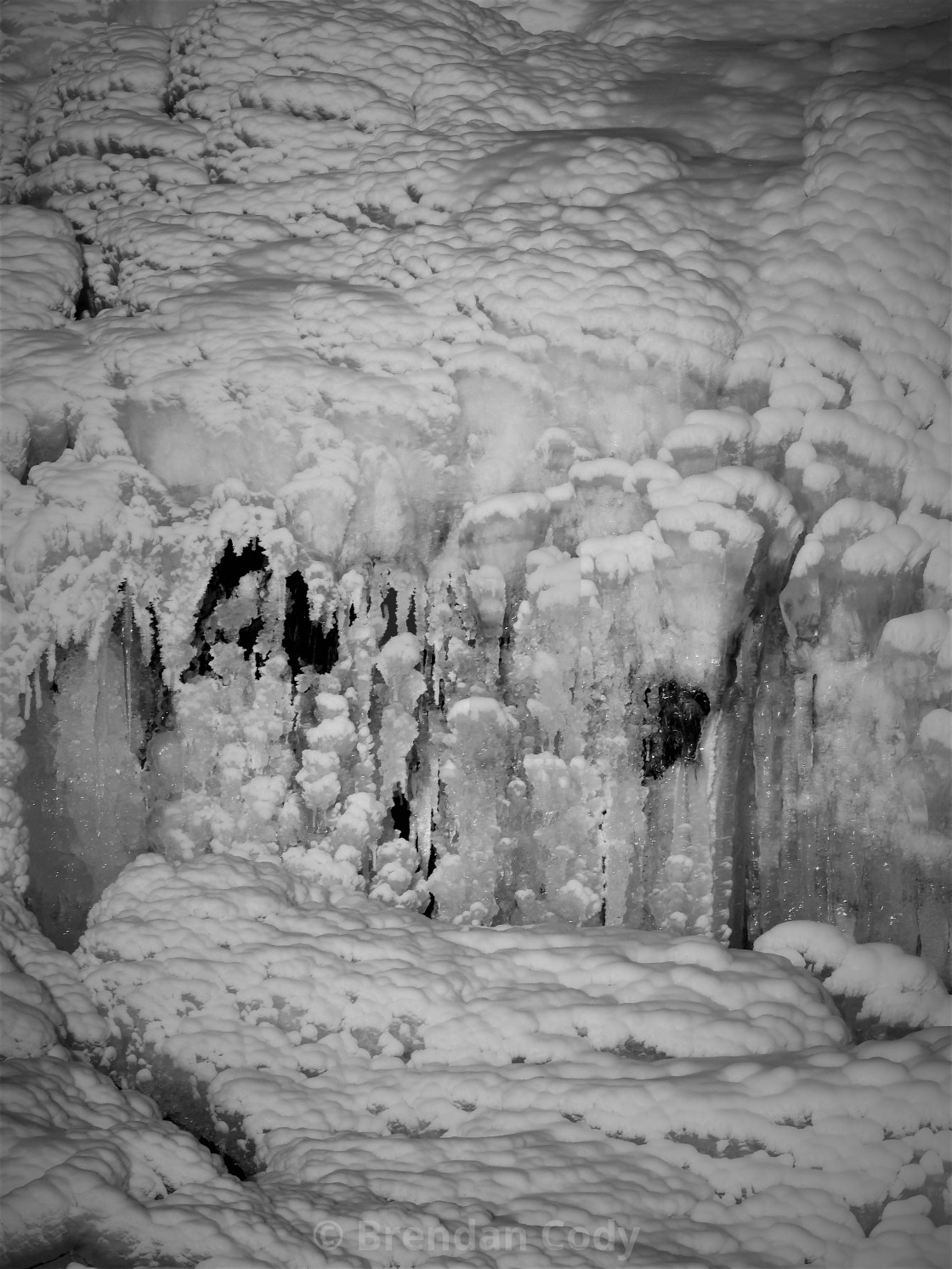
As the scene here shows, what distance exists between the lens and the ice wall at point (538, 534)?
406 centimetres

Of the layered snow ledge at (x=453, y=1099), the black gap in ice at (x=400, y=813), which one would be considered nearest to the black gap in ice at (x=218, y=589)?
the layered snow ledge at (x=453, y=1099)

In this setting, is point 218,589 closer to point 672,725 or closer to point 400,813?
point 400,813

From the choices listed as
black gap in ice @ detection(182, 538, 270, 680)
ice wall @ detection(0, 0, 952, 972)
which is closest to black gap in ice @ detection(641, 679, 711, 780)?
ice wall @ detection(0, 0, 952, 972)

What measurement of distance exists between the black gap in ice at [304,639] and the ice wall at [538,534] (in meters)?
0.01

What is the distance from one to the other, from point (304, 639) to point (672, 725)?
141 centimetres

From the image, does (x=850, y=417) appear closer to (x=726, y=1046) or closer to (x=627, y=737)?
(x=627, y=737)

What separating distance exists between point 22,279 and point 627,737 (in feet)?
9.60

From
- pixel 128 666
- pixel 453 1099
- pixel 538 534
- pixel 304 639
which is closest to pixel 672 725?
pixel 538 534

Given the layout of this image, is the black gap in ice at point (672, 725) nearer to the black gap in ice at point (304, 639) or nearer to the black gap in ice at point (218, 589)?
the black gap in ice at point (304, 639)

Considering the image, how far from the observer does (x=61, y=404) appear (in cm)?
429

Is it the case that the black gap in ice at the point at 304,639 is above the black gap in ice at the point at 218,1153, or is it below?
above

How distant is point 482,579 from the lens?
4.30m

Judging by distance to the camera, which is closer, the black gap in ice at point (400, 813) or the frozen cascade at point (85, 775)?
the frozen cascade at point (85, 775)

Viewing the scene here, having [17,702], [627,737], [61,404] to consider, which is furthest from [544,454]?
[17,702]
